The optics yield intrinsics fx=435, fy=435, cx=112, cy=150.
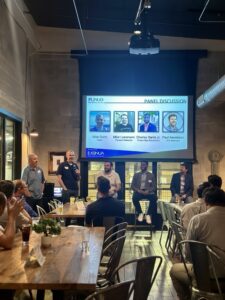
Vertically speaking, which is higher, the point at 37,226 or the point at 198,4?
the point at 198,4

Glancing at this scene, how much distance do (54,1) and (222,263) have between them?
6.53 meters

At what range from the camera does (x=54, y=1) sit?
8.33m

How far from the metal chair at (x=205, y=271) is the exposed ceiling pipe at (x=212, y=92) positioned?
5054mm

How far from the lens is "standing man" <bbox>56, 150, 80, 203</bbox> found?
29.9 ft

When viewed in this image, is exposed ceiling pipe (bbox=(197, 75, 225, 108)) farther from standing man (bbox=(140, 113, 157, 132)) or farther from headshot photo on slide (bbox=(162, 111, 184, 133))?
standing man (bbox=(140, 113, 157, 132))

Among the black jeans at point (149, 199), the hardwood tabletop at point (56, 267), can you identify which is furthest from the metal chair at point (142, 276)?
the black jeans at point (149, 199)

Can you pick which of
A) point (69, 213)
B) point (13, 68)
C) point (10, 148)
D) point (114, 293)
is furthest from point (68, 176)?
point (114, 293)

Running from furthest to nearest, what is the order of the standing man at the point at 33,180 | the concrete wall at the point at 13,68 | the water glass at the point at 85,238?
the standing man at the point at 33,180, the concrete wall at the point at 13,68, the water glass at the point at 85,238

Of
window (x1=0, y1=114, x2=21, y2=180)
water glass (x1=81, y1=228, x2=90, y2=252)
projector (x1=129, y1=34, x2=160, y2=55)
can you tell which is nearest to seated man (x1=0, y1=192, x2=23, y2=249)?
water glass (x1=81, y1=228, x2=90, y2=252)

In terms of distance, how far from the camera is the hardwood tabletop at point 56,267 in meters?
2.40

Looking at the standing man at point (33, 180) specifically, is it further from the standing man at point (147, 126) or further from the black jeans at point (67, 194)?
the standing man at point (147, 126)

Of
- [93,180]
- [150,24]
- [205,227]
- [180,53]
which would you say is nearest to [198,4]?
[150,24]

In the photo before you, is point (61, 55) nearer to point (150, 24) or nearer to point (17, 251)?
point (150, 24)

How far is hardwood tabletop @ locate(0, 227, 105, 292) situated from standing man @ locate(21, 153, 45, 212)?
13.8 feet
